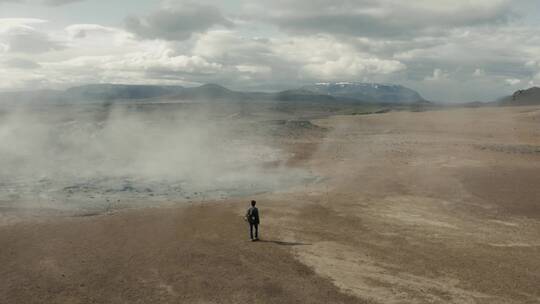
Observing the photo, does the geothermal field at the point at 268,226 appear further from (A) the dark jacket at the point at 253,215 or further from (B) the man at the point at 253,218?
(A) the dark jacket at the point at 253,215

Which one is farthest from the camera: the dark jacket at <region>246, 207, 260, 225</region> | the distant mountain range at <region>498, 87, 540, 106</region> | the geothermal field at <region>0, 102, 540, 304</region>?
the distant mountain range at <region>498, 87, 540, 106</region>

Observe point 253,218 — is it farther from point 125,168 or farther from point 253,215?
point 125,168

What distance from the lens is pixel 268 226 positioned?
20516mm

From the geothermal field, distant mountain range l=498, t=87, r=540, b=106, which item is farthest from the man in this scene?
distant mountain range l=498, t=87, r=540, b=106

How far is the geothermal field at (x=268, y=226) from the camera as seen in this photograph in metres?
14.1

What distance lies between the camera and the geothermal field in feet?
46.1

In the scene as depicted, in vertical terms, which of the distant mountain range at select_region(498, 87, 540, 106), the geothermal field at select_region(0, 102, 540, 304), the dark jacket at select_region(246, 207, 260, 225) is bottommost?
the geothermal field at select_region(0, 102, 540, 304)

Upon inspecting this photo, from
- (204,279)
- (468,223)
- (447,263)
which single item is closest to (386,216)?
(468,223)

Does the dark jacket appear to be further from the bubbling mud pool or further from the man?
the bubbling mud pool

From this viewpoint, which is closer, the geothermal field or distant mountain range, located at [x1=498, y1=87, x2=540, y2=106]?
the geothermal field

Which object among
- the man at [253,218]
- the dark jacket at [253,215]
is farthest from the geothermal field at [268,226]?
the dark jacket at [253,215]

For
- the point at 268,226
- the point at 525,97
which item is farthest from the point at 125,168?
the point at 525,97

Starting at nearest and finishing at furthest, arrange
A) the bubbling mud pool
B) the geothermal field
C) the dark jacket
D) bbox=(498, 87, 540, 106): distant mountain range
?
the geothermal field, the dark jacket, the bubbling mud pool, bbox=(498, 87, 540, 106): distant mountain range

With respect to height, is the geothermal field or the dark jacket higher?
the dark jacket
